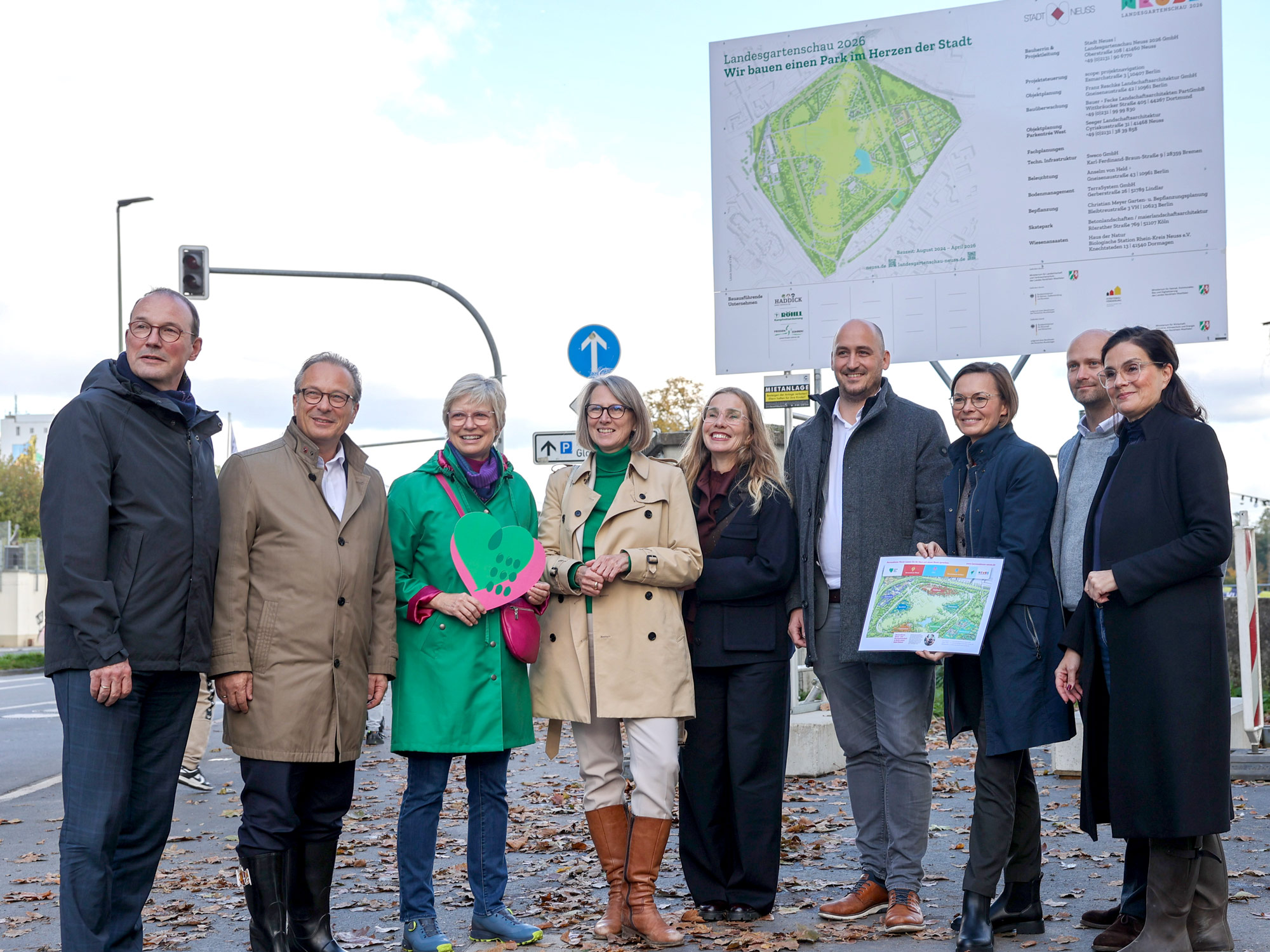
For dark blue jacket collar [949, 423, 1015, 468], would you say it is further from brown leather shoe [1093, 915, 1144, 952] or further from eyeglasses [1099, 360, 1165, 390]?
brown leather shoe [1093, 915, 1144, 952]

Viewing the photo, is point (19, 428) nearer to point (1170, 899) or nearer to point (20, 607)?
point (20, 607)

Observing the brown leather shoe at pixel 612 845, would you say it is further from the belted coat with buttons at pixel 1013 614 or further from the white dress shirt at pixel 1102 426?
the white dress shirt at pixel 1102 426

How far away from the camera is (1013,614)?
4867 mm

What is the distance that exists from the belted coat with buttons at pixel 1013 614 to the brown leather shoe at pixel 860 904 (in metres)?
0.80

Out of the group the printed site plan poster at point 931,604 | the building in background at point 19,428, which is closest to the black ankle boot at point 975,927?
the printed site plan poster at point 931,604

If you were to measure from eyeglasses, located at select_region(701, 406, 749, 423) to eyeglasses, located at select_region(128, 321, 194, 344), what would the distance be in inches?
93.4

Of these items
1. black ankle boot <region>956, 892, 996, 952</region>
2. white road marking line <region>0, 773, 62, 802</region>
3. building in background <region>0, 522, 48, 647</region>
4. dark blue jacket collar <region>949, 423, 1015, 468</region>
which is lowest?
building in background <region>0, 522, 48, 647</region>

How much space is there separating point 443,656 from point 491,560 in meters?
0.45

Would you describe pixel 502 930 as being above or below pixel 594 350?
below

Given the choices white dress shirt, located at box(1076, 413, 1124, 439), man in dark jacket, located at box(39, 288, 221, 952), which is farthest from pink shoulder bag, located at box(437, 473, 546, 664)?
white dress shirt, located at box(1076, 413, 1124, 439)

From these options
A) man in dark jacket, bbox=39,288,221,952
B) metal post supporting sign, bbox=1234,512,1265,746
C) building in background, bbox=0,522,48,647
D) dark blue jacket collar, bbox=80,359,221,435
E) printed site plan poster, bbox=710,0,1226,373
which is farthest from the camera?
building in background, bbox=0,522,48,647

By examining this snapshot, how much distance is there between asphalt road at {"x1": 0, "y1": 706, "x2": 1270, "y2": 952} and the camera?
5.09 m

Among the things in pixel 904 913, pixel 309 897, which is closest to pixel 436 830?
pixel 309 897

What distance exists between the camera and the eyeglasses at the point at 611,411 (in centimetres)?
527
